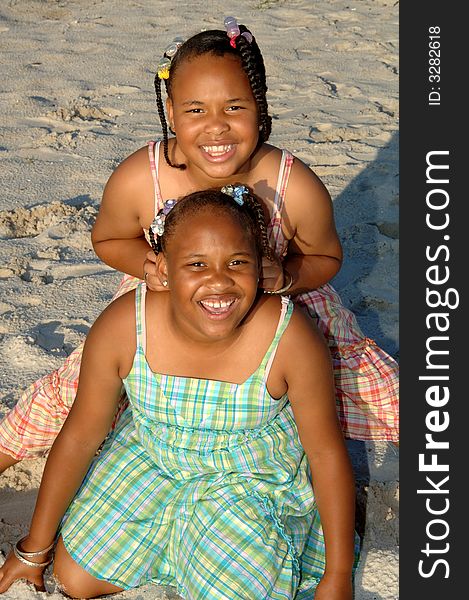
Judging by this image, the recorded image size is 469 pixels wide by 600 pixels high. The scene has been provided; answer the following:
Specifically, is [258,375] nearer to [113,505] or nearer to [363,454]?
[113,505]

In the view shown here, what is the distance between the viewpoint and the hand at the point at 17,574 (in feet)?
7.73

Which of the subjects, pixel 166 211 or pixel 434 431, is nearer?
pixel 166 211

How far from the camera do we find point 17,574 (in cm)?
236

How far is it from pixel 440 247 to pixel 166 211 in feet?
3.33

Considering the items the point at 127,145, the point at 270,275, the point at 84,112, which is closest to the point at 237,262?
the point at 270,275

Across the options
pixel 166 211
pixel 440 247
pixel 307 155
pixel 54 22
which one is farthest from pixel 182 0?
pixel 166 211

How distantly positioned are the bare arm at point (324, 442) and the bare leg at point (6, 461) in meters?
0.91

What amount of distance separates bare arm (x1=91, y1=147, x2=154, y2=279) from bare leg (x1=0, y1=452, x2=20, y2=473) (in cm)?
62

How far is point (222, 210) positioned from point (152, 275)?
0.28m

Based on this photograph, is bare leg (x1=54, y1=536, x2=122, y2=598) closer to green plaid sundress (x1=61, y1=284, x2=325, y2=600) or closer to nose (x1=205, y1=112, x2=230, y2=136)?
green plaid sundress (x1=61, y1=284, x2=325, y2=600)

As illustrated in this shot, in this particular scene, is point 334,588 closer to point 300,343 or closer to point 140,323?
point 300,343

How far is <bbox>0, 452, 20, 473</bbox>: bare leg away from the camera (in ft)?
9.03

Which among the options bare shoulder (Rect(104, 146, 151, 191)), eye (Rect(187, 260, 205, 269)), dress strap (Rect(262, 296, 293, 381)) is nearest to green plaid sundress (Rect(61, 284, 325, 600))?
dress strap (Rect(262, 296, 293, 381))

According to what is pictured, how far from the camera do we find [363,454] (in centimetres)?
288
